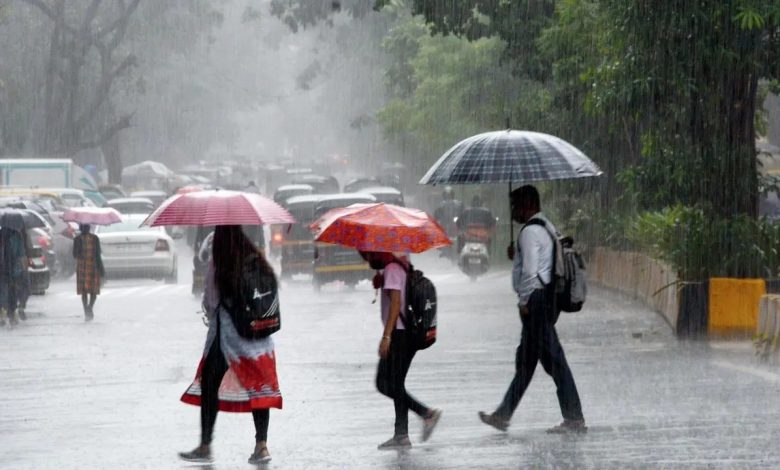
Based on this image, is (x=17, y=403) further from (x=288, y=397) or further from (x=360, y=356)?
(x=360, y=356)

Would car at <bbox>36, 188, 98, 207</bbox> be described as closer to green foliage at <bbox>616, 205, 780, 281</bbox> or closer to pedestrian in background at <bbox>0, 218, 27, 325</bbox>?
pedestrian in background at <bbox>0, 218, 27, 325</bbox>

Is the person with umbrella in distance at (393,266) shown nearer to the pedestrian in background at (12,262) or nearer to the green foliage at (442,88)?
the pedestrian in background at (12,262)

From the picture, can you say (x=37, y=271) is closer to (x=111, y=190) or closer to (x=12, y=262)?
(x=12, y=262)

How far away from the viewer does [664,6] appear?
18906mm

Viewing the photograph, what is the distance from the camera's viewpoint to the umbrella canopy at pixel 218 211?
33.7ft

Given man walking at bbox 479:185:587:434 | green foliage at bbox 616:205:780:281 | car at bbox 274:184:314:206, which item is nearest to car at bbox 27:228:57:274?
green foliage at bbox 616:205:780:281

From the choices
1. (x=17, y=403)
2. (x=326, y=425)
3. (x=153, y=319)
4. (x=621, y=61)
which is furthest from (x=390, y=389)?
(x=153, y=319)

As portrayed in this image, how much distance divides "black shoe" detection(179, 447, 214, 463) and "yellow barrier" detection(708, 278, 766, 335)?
29.0ft

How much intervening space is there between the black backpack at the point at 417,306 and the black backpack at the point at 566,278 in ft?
2.65

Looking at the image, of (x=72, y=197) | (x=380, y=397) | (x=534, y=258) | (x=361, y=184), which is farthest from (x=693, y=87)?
(x=361, y=184)

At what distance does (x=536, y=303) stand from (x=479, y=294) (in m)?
17.2

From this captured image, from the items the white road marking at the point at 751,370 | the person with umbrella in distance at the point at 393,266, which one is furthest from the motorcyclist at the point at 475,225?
the person with umbrella in distance at the point at 393,266

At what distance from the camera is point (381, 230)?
1065 centimetres

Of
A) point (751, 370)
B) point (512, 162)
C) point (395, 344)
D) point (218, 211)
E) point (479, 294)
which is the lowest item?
point (479, 294)
